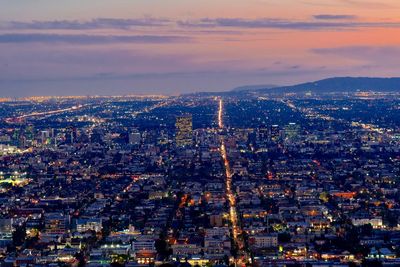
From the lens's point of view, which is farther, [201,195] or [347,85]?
[347,85]

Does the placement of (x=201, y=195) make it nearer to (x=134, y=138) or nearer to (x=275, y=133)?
(x=134, y=138)

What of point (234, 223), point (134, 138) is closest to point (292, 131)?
point (134, 138)

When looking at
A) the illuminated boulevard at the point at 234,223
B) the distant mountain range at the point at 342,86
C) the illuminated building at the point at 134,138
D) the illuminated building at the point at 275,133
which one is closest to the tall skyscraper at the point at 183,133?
the illuminated building at the point at 134,138

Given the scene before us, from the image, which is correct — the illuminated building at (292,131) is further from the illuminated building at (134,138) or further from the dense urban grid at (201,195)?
the illuminated building at (134,138)

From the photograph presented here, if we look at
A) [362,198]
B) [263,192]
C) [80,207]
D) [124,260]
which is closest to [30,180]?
[80,207]

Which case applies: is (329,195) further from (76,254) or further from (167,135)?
(167,135)

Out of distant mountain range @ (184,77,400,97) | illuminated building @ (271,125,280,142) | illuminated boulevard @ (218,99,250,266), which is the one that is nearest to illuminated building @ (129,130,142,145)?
illuminated building @ (271,125,280,142)
